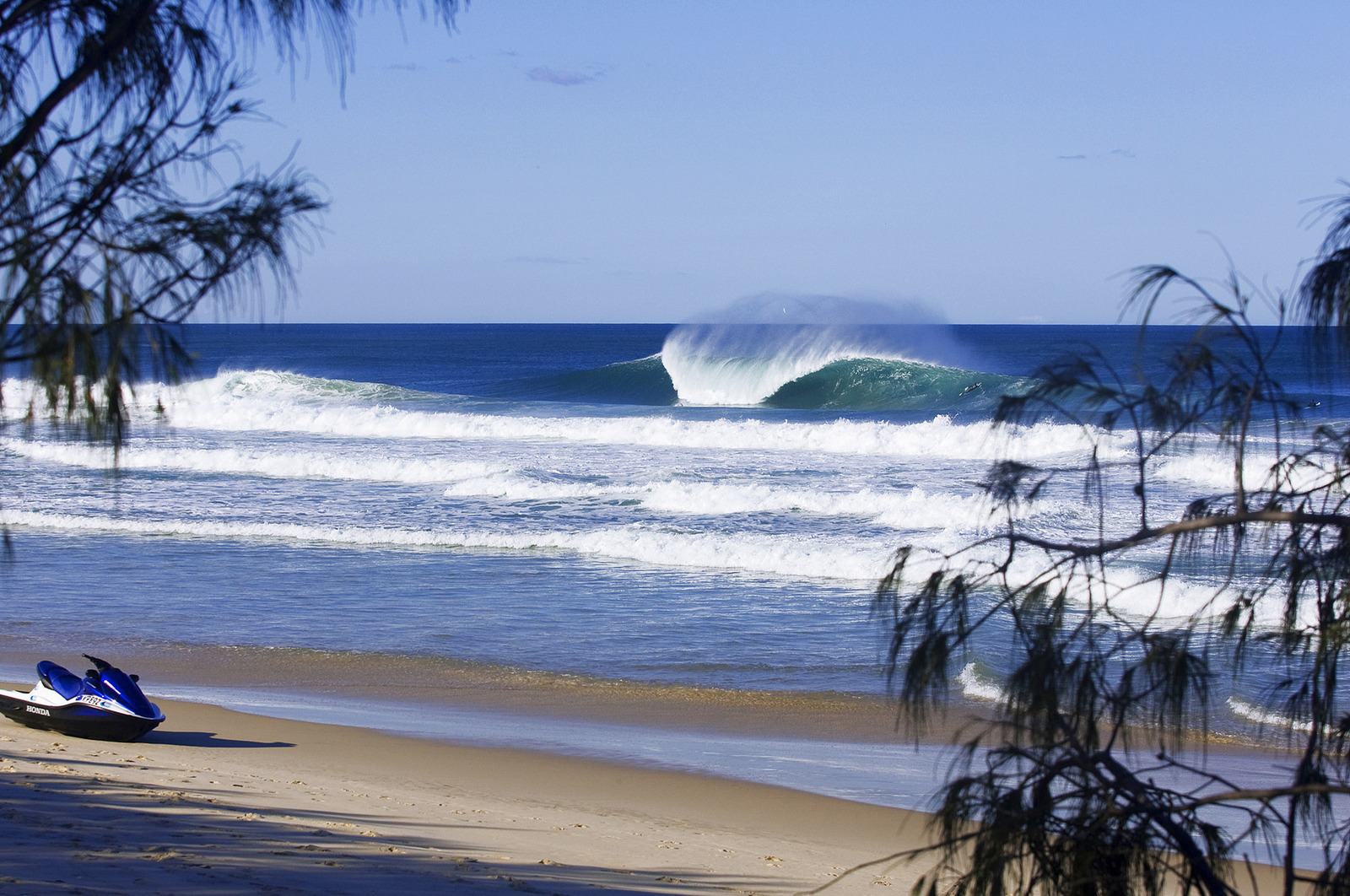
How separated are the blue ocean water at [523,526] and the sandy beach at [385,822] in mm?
1515

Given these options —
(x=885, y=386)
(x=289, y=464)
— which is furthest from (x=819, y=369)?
(x=289, y=464)

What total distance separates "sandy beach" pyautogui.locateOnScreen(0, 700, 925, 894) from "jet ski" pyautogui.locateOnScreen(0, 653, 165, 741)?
0.32ft

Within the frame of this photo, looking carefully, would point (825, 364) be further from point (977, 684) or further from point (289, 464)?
point (977, 684)

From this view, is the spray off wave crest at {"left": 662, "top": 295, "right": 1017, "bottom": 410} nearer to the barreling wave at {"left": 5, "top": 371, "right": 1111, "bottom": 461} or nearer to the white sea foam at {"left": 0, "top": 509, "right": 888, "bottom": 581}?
the barreling wave at {"left": 5, "top": 371, "right": 1111, "bottom": 461}

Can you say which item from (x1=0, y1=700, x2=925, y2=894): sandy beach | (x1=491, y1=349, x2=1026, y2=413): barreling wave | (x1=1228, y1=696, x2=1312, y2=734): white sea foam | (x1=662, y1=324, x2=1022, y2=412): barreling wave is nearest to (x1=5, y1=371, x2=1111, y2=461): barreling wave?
(x1=491, y1=349, x2=1026, y2=413): barreling wave

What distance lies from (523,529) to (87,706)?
25.9ft

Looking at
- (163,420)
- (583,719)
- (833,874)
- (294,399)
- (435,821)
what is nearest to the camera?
(163,420)

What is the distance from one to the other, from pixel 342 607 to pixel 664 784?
17.1ft

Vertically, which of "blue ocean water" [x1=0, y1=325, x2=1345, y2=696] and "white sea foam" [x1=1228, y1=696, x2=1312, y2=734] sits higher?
"blue ocean water" [x1=0, y1=325, x2=1345, y2=696]

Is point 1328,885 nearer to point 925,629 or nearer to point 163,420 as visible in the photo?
point 925,629

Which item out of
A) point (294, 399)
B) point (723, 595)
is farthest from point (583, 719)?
point (294, 399)

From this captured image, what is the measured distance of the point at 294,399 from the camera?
110ft

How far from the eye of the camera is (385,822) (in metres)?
4.93

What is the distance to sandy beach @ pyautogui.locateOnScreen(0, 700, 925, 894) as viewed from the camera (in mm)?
3994
